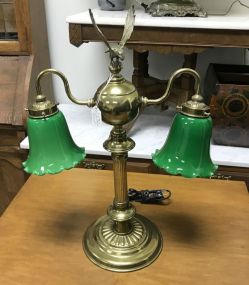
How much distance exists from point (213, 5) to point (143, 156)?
626mm

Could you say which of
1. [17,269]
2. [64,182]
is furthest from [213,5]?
[17,269]

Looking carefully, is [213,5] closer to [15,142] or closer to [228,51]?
[228,51]

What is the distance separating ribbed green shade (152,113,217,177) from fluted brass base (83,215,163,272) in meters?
0.19

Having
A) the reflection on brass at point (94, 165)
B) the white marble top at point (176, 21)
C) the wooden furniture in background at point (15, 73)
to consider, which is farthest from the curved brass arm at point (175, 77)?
the wooden furniture in background at point (15, 73)

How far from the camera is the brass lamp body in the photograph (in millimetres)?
602

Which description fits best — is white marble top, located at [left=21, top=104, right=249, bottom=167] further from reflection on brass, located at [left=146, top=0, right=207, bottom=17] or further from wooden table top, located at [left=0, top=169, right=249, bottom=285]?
reflection on brass, located at [left=146, top=0, right=207, bottom=17]

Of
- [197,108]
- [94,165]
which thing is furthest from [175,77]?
[94,165]

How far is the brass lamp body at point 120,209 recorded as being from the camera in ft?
1.97

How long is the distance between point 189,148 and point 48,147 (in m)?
0.23

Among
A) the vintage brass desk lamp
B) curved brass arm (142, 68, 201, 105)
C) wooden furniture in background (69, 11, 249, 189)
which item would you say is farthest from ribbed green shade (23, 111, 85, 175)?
wooden furniture in background (69, 11, 249, 189)

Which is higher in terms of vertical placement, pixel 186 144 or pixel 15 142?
pixel 186 144

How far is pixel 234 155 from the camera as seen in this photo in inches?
45.4

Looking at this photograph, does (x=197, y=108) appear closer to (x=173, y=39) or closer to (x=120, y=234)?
(x=120, y=234)

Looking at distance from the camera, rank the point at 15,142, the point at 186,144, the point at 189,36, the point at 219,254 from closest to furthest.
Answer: the point at 186,144
the point at 219,254
the point at 189,36
the point at 15,142
